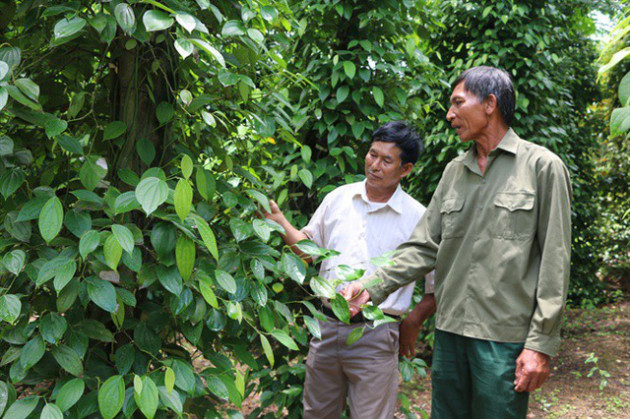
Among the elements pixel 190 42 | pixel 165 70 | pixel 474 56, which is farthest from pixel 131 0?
pixel 474 56

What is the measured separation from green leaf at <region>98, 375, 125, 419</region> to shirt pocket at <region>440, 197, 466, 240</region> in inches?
47.6

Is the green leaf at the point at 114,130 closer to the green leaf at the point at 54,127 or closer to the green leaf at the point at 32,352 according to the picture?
the green leaf at the point at 54,127

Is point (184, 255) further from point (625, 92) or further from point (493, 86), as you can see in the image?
point (493, 86)

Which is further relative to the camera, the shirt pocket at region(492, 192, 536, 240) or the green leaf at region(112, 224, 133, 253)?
the shirt pocket at region(492, 192, 536, 240)

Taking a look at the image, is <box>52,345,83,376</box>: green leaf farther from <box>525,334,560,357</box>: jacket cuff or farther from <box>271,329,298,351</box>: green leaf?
<box>525,334,560,357</box>: jacket cuff

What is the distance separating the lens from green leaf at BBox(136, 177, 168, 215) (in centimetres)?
111

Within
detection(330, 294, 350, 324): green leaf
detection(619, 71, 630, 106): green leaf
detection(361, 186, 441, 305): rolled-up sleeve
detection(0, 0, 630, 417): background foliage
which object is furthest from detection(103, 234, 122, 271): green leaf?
detection(361, 186, 441, 305): rolled-up sleeve

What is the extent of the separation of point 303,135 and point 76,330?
5.73ft

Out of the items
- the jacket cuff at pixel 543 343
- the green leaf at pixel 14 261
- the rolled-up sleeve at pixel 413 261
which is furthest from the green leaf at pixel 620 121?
the green leaf at pixel 14 261

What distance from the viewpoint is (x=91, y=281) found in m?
1.20

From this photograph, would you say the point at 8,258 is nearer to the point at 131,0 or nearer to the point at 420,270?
the point at 131,0

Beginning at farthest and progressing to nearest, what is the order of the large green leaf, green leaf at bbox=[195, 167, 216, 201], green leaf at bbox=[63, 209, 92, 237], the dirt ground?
the dirt ground, green leaf at bbox=[195, 167, 216, 201], green leaf at bbox=[63, 209, 92, 237], the large green leaf

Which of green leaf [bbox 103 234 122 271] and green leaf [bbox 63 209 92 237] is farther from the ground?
green leaf [bbox 103 234 122 271]

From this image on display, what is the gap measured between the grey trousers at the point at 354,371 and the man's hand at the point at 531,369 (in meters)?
0.61
